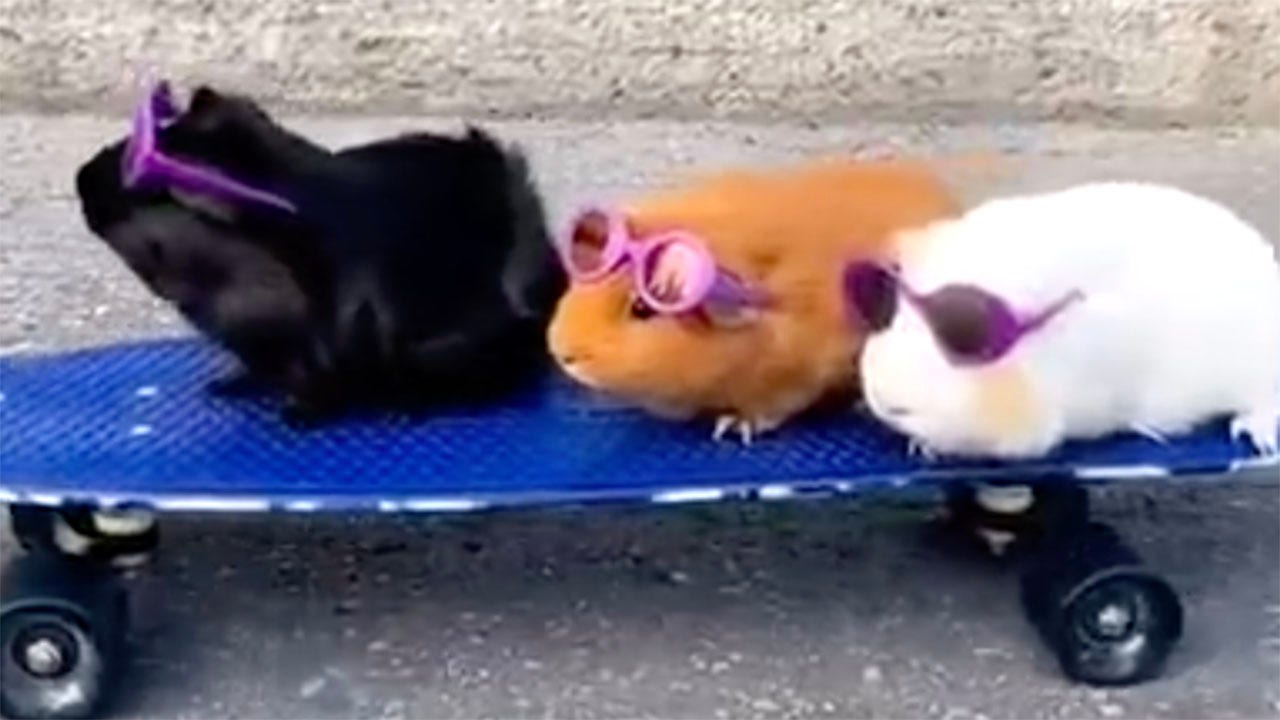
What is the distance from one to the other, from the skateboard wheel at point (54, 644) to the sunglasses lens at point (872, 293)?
0.61m

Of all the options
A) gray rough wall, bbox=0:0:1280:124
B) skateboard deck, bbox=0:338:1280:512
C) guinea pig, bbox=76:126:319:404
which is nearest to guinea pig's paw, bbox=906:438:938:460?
skateboard deck, bbox=0:338:1280:512

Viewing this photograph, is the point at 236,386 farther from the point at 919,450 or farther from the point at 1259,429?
the point at 1259,429

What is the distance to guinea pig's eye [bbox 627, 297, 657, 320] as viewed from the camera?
2.71 metres

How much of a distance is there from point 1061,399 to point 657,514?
0.51m

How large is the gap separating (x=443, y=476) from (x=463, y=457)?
0.04m

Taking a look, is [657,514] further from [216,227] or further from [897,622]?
[216,227]

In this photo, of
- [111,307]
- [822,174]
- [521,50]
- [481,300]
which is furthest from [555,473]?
[521,50]

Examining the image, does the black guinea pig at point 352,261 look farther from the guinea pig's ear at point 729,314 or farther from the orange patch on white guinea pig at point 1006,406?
the orange patch on white guinea pig at point 1006,406

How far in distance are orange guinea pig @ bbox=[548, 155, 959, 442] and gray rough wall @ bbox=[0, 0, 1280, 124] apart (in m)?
1.20

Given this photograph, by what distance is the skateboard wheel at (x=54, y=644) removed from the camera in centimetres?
270

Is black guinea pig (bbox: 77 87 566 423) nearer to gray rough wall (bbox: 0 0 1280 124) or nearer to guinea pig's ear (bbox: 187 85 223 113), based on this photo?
guinea pig's ear (bbox: 187 85 223 113)

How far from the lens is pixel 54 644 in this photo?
8.89 ft

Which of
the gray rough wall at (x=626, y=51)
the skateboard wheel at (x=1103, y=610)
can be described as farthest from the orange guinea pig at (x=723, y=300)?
the gray rough wall at (x=626, y=51)

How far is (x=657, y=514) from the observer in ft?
10.2
